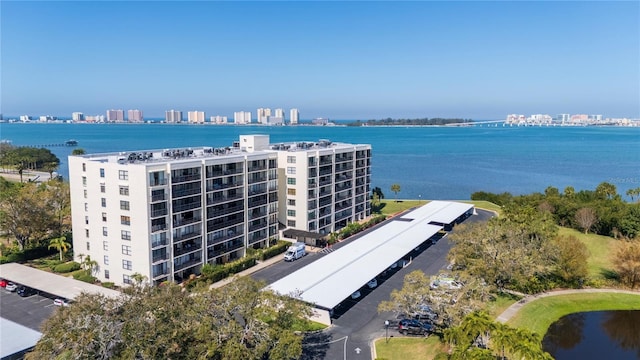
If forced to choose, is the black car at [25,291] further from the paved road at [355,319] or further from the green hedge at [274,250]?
the green hedge at [274,250]

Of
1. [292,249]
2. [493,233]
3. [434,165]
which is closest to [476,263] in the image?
[493,233]

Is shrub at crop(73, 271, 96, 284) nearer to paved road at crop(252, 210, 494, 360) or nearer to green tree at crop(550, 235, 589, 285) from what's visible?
paved road at crop(252, 210, 494, 360)

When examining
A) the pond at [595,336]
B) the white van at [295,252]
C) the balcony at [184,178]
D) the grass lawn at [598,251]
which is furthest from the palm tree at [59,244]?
the grass lawn at [598,251]

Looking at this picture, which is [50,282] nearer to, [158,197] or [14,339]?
[158,197]

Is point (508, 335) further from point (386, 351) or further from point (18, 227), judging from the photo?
point (18, 227)

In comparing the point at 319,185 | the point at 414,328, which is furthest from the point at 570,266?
the point at 319,185

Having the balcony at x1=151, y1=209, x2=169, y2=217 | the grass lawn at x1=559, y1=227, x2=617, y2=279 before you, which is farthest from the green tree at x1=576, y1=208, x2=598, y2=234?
the balcony at x1=151, y1=209, x2=169, y2=217
